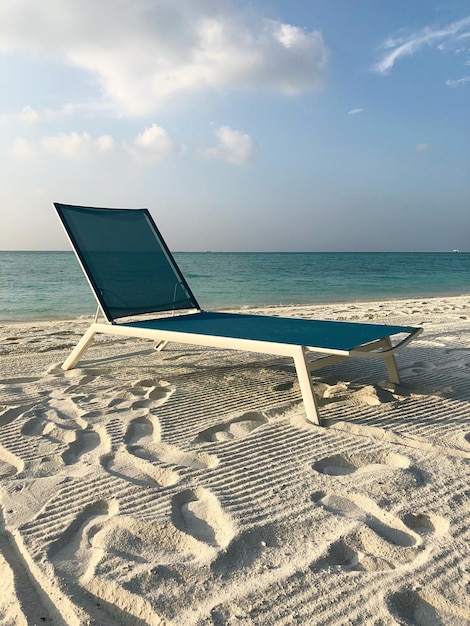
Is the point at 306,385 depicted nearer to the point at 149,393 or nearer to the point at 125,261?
the point at 149,393

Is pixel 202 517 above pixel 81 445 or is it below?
below

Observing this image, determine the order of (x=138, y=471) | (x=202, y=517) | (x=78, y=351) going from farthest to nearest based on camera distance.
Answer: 1. (x=78, y=351)
2. (x=138, y=471)
3. (x=202, y=517)

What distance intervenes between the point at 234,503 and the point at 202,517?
0.15 m

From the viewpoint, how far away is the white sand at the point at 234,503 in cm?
135

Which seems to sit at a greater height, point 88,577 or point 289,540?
point 88,577

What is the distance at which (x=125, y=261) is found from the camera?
453 cm

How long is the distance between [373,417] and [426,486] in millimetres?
789

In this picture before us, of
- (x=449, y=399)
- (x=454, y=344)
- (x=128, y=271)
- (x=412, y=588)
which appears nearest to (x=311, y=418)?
(x=449, y=399)

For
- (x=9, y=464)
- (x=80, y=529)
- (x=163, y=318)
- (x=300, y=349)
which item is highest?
(x=163, y=318)

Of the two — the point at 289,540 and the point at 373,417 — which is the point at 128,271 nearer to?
the point at 373,417

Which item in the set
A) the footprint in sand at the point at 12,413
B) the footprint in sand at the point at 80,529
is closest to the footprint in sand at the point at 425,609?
the footprint in sand at the point at 80,529

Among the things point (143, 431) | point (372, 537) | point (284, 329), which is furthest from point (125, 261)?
point (372, 537)

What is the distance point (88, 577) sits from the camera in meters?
1.45

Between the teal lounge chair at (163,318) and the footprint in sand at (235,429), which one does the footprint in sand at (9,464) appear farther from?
the teal lounge chair at (163,318)
